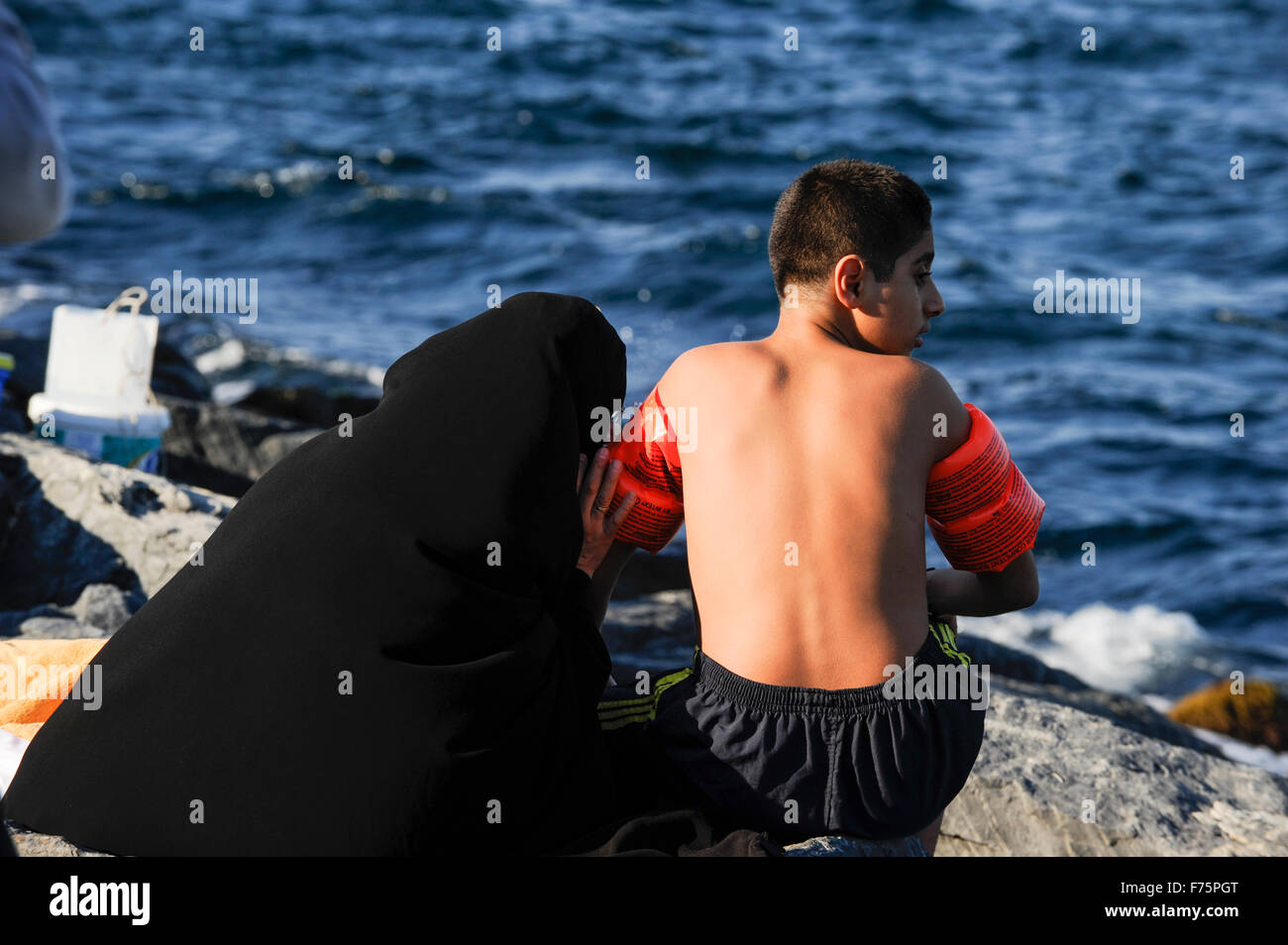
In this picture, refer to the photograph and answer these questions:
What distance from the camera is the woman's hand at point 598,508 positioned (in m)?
2.74

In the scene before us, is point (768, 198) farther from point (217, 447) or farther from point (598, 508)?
point (598, 508)

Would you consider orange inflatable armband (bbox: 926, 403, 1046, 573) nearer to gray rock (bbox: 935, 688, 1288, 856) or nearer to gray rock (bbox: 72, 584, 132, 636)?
gray rock (bbox: 935, 688, 1288, 856)

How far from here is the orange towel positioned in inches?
108

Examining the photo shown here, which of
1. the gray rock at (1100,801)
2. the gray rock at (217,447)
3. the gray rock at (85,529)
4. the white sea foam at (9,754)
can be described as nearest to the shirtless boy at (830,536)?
the gray rock at (1100,801)

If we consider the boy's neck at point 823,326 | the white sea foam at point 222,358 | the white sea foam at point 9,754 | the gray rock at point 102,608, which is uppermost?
the boy's neck at point 823,326

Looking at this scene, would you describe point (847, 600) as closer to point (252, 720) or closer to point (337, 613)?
point (337, 613)

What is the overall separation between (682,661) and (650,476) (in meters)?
1.98

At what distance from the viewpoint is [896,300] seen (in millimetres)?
2652

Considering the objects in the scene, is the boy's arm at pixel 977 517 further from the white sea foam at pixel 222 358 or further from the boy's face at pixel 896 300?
the white sea foam at pixel 222 358

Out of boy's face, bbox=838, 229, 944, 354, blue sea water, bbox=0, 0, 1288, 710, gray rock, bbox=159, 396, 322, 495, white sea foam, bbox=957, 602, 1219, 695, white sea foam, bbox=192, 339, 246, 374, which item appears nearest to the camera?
boy's face, bbox=838, 229, 944, 354

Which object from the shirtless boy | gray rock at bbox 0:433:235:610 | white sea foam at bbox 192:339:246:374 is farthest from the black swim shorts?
white sea foam at bbox 192:339:246:374

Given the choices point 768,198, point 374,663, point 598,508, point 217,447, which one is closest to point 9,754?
point 374,663

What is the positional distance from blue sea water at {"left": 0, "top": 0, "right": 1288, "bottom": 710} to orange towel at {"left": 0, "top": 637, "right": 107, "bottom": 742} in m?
2.30
